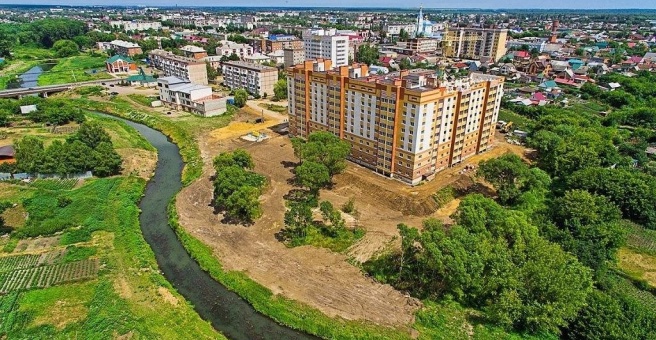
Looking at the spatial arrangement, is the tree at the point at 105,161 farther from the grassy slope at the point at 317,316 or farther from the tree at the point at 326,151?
the tree at the point at 326,151

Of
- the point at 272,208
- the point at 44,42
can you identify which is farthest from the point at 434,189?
the point at 44,42

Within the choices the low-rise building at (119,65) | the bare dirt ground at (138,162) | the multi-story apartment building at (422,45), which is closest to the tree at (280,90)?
the bare dirt ground at (138,162)

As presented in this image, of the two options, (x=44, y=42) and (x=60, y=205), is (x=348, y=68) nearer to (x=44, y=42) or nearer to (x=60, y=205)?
(x=60, y=205)

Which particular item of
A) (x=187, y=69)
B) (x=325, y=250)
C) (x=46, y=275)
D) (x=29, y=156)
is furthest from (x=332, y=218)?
(x=187, y=69)

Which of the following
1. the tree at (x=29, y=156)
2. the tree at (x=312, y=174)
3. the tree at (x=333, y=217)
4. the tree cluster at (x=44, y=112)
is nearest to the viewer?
the tree at (x=333, y=217)

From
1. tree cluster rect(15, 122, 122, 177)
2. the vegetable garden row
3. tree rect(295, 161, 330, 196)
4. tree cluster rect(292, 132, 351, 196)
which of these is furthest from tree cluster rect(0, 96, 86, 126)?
tree rect(295, 161, 330, 196)

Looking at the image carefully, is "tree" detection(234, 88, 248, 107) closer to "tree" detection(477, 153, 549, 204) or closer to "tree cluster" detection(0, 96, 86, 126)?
"tree cluster" detection(0, 96, 86, 126)

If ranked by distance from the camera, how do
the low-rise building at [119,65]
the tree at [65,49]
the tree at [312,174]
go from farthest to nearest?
the tree at [65,49] → the low-rise building at [119,65] → the tree at [312,174]
